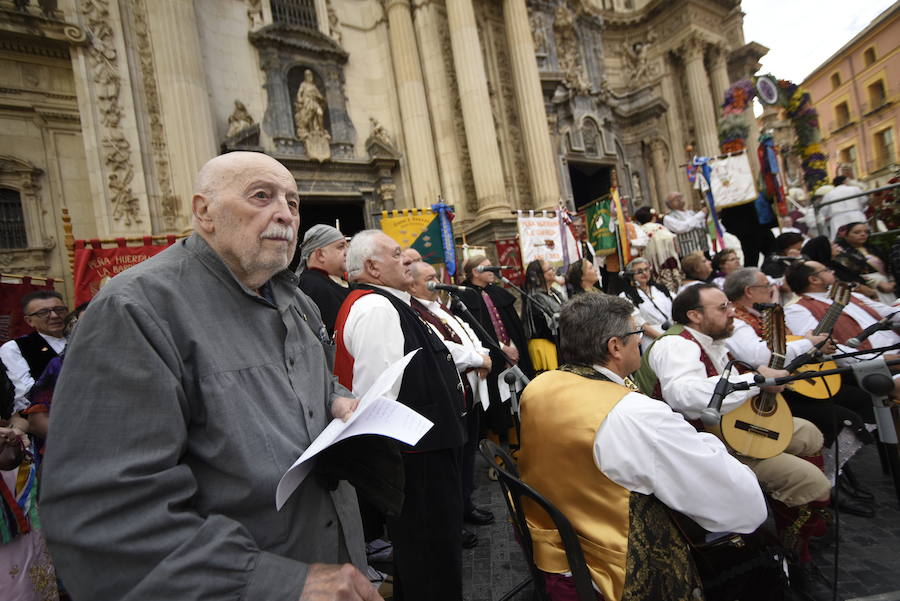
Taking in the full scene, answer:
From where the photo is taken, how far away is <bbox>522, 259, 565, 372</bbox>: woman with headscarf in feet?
18.1

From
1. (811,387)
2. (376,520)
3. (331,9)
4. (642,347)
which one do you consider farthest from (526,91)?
(376,520)

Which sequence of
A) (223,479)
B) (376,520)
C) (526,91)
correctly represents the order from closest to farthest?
(223,479), (376,520), (526,91)

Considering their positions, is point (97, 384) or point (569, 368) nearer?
point (97, 384)

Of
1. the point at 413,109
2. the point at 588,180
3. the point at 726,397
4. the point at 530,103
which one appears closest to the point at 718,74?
the point at 588,180

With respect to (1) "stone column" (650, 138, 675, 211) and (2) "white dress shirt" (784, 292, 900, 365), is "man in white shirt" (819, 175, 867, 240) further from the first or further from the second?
(1) "stone column" (650, 138, 675, 211)

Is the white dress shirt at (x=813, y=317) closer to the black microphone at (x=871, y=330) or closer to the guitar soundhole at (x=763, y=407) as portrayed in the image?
the guitar soundhole at (x=763, y=407)

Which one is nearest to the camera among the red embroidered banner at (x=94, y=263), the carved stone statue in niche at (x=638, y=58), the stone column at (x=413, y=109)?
the red embroidered banner at (x=94, y=263)

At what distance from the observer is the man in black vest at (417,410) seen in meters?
2.17

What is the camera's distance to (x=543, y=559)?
186cm

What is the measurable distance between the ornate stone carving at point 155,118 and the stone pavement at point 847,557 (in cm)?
843

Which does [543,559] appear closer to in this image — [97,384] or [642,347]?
[97,384]

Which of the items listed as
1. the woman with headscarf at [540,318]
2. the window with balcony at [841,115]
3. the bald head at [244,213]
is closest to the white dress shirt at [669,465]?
the bald head at [244,213]

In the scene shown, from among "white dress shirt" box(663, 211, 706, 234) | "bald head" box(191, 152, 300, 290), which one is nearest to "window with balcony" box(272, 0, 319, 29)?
"white dress shirt" box(663, 211, 706, 234)

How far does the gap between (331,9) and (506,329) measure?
11.1m
